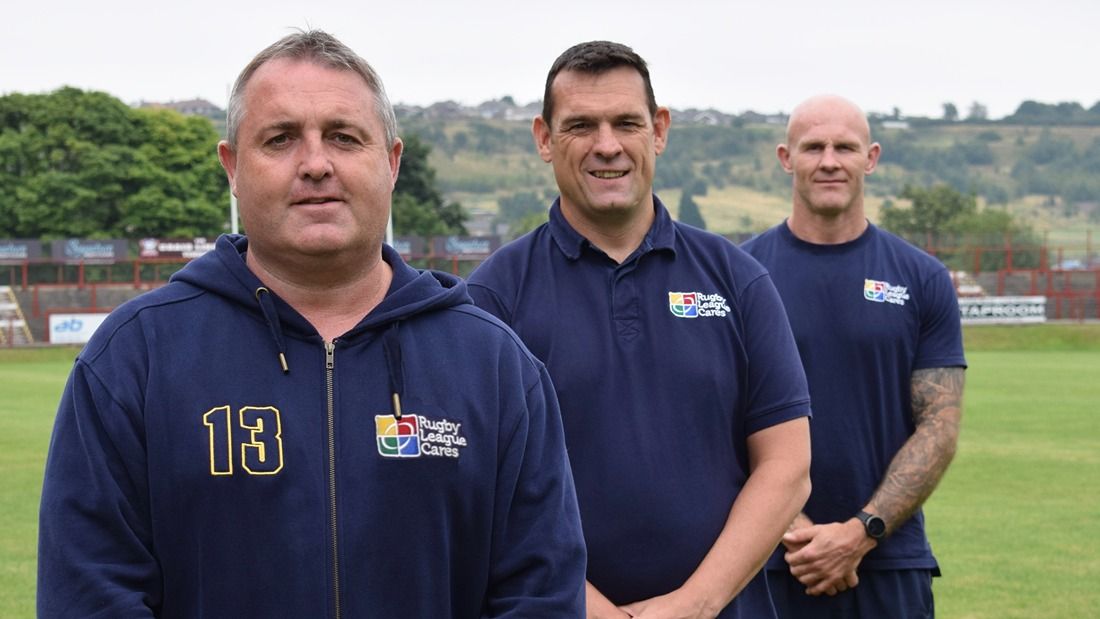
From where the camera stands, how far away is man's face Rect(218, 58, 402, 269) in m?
3.19

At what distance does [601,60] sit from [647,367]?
92 cm

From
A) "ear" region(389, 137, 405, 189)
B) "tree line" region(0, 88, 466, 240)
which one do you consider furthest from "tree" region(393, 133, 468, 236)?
"ear" region(389, 137, 405, 189)

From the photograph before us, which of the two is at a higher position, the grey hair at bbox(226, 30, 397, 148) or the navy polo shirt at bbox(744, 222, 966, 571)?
the grey hair at bbox(226, 30, 397, 148)

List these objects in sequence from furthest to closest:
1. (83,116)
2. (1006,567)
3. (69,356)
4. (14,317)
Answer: (83,116) < (14,317) < (69,356) < (1006,567)

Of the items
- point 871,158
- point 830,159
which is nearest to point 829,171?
point 830,159

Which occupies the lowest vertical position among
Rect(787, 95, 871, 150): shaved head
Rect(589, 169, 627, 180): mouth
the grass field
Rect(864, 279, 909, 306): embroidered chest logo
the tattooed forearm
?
the grass field

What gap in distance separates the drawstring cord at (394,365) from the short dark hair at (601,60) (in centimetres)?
159

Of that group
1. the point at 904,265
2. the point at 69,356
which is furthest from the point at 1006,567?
the point at 69,356

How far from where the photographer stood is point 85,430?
3049 millimetres

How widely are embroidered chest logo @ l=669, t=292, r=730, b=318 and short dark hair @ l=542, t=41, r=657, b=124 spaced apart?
59cm

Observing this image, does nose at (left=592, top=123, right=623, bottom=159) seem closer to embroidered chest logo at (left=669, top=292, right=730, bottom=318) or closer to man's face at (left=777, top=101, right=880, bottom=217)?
Answer: embroidered chest logo at (left=669, top=292, right=730, bottom=318)

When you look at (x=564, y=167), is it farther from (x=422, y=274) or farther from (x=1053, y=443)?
(x=1053, y=443)

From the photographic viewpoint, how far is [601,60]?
15.1 feet

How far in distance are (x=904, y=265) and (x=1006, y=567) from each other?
266 inches
